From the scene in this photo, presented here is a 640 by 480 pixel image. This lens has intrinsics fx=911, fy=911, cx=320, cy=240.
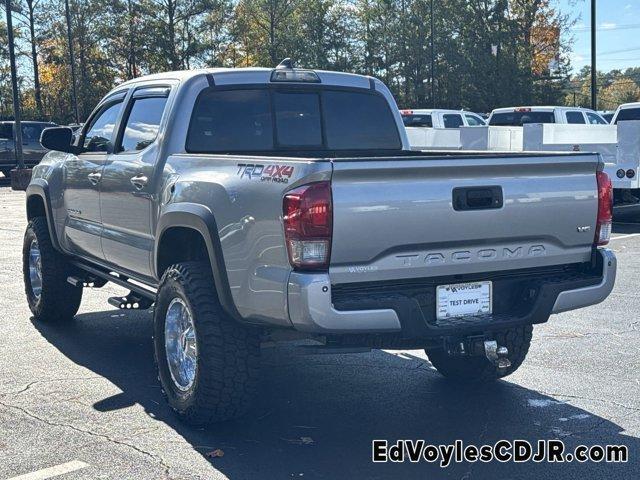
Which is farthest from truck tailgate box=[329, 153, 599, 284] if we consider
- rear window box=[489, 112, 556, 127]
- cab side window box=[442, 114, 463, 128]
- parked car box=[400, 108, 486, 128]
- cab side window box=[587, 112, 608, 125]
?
cab side window box=[442, 114, 463, 128]

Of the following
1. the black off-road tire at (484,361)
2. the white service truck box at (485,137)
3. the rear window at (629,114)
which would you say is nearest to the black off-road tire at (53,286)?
the black off-road tire at (484,361)

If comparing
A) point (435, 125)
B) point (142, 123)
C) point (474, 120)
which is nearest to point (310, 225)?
point (142, 123)

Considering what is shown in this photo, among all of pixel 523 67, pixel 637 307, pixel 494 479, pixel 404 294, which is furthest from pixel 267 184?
pixel 523 67

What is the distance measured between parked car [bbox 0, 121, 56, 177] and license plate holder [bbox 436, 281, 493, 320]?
28.2m

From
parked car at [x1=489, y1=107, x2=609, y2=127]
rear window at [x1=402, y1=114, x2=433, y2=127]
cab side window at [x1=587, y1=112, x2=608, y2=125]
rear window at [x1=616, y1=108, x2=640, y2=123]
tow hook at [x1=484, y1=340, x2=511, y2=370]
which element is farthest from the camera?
rear window at [x1=402, y1=114, x2=433, y2=127]

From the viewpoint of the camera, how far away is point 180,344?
17.5 feet

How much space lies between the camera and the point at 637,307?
28.1 ft

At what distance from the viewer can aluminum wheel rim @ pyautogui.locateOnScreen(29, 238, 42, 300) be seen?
801 cm

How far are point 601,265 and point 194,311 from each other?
7.55 feet

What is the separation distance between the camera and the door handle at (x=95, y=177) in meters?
6.68

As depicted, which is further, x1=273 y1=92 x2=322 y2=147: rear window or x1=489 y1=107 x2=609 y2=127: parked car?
x1=489 y1=107 x2=609 y2=127: parked car

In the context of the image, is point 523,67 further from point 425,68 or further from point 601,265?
point 601,265

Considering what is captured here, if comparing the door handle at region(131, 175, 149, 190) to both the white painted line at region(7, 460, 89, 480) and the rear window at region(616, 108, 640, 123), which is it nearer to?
the white painted line at region(7, 460, 89, 480)

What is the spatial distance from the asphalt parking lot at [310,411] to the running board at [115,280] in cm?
50
